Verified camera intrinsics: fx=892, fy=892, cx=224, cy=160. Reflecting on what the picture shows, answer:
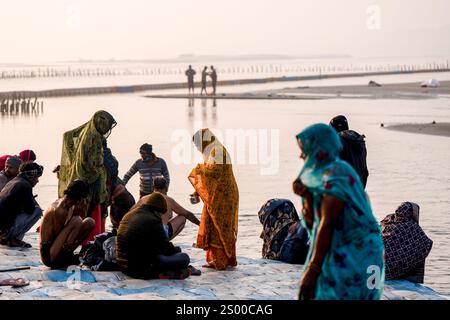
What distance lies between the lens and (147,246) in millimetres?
7215

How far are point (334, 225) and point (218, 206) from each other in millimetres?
3665

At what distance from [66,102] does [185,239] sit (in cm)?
3233

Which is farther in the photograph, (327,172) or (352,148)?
(352,148)

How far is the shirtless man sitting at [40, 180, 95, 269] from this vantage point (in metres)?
7.42

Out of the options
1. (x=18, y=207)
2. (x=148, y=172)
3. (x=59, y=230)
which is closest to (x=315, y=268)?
(x=59, y=230)

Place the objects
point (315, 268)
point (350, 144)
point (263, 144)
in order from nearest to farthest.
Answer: point (315, 268) < point (350, 144) < point (263, 144)

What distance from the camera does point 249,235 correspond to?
33.3 feet

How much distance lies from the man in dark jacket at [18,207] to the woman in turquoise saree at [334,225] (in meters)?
4.63

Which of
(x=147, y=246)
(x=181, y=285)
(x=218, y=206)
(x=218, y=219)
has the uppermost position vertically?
(x=218, y=206)

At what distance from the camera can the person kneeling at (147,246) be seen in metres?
7.12

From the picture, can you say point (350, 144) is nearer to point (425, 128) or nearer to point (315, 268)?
point (315, 268)

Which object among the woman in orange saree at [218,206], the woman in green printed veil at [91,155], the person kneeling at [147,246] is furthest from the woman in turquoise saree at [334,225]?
the woman in green printed veil at [91,155]

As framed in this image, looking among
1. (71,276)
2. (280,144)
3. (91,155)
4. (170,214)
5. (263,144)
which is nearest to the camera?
(71,276)
